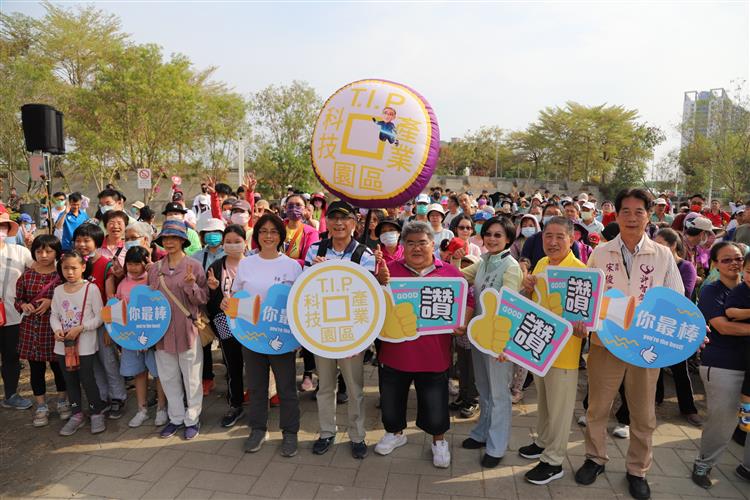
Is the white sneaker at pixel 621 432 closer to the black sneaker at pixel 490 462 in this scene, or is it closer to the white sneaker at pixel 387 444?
the black sneaker at pixel 490 462

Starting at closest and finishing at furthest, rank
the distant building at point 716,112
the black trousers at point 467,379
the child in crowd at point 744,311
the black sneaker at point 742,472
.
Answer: the child in crowd at point 744,311 < the black sneaker at point 742,472 < the black trousers at point 467,379 < the distant building at point 716,112

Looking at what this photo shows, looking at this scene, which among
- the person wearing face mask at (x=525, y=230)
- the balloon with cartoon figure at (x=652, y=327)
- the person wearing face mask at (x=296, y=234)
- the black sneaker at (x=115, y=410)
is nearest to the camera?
the balloon with cartoon figure at (x=652, y=327)

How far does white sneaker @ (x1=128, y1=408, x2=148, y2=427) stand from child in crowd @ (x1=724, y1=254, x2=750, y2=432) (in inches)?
188

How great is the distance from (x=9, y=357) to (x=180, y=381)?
72.0 inches

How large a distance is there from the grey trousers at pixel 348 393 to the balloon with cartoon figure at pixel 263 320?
366 mm

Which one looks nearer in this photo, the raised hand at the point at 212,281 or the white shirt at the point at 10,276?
the raised hand at the point at 212,281

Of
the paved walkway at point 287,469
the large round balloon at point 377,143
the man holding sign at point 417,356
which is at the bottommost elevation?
the paved walkway at point 287,469

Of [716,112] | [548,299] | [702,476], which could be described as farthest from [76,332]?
[716,112]

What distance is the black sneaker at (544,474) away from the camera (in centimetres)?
335

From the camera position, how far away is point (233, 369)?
175 inches

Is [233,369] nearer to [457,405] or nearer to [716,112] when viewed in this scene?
[457,405]

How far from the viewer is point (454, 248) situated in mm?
4707

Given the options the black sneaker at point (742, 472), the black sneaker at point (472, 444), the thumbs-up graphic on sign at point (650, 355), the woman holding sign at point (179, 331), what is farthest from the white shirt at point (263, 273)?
the black sneaker at point (742, 472)

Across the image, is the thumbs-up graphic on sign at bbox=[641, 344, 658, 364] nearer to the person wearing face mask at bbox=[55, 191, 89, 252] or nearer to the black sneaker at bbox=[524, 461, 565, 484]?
the black sneaker at bbox=[524, 461, 565, 484]
